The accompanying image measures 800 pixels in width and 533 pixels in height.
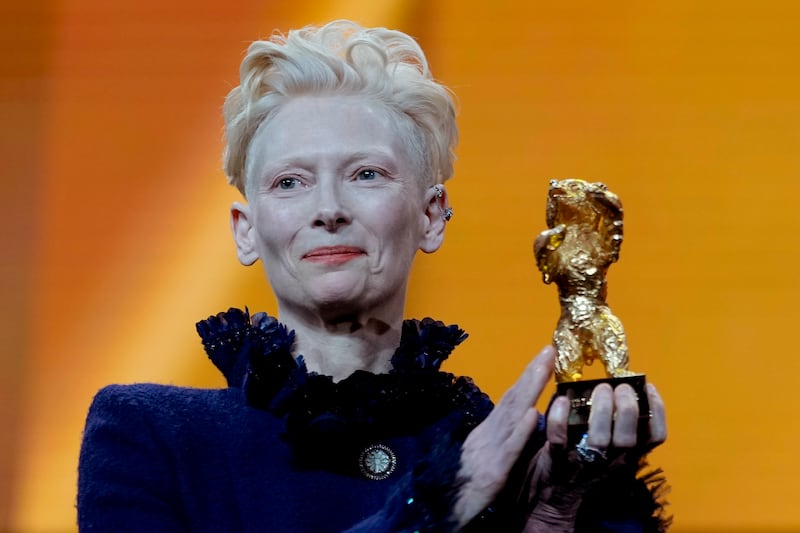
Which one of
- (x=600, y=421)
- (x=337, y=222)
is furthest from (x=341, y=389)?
(x=600, y=421)

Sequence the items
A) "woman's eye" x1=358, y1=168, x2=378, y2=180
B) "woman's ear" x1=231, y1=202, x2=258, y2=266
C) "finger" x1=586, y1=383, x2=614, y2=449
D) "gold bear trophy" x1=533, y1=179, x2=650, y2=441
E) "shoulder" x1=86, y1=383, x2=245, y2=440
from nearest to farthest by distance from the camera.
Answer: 1. "finger" x1=586, y1=383, x2=614, y2=449
2. "gold bear trophy" x1=533, y1=179, x2=650, y2=441
3. "shoulder" x1=86, y1=383, x2=245, y2=440
4. "woman's eye" x1=358, y1=168, x2=378, y2=180
5. "woman's ear" x1=231, y1=202, x2=258, y2=266

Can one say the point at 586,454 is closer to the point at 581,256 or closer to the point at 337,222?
the point at 581,256

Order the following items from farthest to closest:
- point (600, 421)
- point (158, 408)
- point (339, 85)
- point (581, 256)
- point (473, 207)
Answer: point (473, 207) → point (339, 85) → point (158, 408) → point (581, 256) → point (600, 421)

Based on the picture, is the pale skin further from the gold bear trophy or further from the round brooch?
the gold bear trophy

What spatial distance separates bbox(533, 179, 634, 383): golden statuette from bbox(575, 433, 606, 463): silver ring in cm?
13

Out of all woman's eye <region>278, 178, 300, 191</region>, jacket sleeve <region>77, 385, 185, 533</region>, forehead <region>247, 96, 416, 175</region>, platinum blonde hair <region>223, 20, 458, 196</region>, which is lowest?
jacket sleeve <region>77, 385, 185, 533</region>

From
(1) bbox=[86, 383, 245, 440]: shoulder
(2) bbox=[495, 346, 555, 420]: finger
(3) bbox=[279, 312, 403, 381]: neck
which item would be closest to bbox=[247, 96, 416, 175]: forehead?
(3) bbox=[279, 312, 403, 381]: neck

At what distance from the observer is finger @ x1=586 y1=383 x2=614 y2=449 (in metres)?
1.53

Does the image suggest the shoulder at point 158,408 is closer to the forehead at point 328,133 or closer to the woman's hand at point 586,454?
the forehead at point 328,133

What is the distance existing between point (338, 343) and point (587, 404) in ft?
1.58

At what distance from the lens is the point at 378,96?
1.97 m

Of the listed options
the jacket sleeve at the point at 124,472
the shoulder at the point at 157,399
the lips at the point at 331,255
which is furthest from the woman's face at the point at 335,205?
the jacket sleeve at the point at 124,472

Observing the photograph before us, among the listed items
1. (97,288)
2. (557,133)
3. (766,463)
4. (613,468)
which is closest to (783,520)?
(766,463)

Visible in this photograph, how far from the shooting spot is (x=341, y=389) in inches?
72.9
